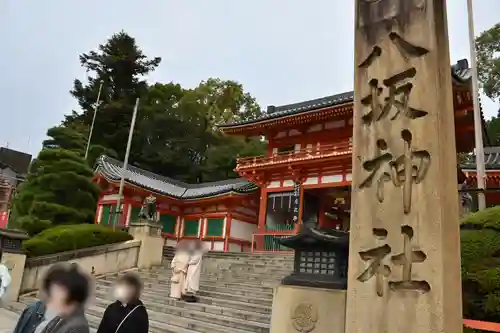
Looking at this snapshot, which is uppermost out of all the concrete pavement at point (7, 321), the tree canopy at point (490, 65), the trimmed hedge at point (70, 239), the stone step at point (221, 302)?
the tree canopy at point (490, 65)

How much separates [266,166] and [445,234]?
45.7 ft

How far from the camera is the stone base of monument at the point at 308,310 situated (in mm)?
4164

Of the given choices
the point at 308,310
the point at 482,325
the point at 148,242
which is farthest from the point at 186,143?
the point at 482,325

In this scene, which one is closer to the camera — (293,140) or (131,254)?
(131,254)

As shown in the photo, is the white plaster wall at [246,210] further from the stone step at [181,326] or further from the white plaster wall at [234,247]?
the stone step at [181,326]

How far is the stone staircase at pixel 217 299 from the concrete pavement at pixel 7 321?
350 mm

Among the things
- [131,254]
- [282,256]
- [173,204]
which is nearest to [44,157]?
[131,254]

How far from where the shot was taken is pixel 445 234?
355 cm

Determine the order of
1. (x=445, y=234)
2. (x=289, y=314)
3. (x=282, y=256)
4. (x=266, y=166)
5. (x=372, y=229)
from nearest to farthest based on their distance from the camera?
(x=445, y=234), (x=372, y=229), (x=289, y=314), (x=282, y=256), (x=266, y=166)

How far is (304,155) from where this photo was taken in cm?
1636

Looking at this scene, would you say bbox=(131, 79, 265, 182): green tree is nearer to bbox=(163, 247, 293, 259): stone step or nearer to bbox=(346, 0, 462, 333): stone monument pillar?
bbox=(163, 247, 293, 259): stone step

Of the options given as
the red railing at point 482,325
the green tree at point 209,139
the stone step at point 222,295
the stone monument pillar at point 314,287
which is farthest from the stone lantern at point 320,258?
the green tree at point 209,139

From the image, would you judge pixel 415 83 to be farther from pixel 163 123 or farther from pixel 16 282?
pixel 163 123

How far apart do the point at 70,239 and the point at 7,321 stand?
12.8ft
